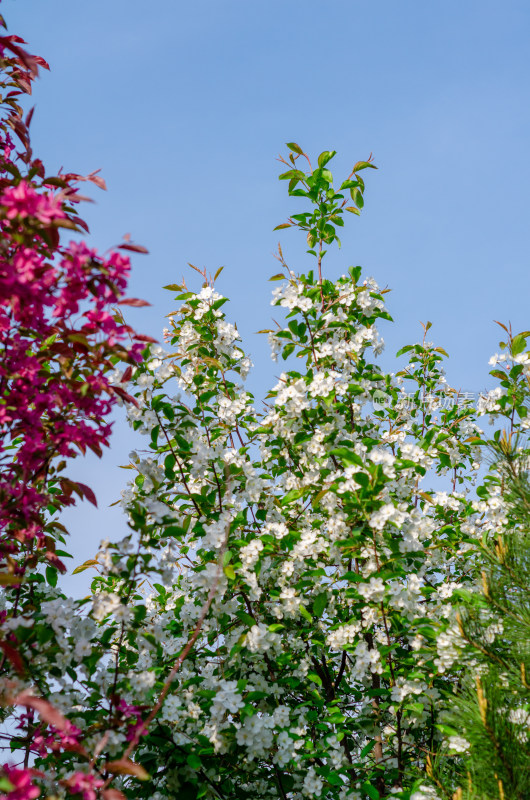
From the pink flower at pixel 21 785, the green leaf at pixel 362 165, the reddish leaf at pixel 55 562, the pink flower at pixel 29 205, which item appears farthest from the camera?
the green leaf at pixel 362 165

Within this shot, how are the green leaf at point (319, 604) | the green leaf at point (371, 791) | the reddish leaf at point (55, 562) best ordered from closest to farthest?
the green leaf at point (371, 791) → the reddish leaf at point (55, 562) → the green leaf at point (319, 604)

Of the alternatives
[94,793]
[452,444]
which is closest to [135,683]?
[94,793]

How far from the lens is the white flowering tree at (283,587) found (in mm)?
2602

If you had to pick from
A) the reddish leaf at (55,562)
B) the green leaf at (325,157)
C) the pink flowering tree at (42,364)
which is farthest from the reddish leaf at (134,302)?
the green leaf at (325,157)

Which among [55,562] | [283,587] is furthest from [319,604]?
[55,562]

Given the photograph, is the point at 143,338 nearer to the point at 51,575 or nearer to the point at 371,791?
the point at 51,575

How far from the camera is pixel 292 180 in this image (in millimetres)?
3873

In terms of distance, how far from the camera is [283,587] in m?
3.36

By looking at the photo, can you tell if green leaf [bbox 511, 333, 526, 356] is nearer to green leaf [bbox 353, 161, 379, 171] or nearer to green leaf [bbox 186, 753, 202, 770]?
green leaf [bbox 353, 161, 379, 171]

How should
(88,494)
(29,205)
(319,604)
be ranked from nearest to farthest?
(29,205)
(88,494)
(319,604)

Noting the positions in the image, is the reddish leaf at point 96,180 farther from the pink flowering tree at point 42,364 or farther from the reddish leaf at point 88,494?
the reddish leaf at point 88,494

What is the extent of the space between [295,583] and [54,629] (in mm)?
1345

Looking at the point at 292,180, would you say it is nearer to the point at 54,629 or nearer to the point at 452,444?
the point at 452,444

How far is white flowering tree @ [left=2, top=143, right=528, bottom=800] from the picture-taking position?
2602mm
